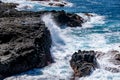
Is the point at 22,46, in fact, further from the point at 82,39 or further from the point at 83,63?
the point at 82,39

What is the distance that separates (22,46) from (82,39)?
51.0 feet

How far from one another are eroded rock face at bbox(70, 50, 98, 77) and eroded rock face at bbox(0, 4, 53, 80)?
3.36m

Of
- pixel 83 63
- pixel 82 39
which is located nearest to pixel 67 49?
pixel 82 39

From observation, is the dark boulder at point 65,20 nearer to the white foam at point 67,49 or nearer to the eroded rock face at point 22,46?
the white foam at point 67,49

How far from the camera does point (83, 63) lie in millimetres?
34469

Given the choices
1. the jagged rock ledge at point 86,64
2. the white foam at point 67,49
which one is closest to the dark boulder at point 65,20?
the white foam at point 67,49

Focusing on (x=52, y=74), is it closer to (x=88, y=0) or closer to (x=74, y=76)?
(x=74, y=76)

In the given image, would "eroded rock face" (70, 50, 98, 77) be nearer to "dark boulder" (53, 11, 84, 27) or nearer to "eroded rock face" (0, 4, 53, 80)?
"eroded rock face" (0, 4, 53, 80)

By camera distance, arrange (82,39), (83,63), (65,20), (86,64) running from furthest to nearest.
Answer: (65,20) → (82,39) → (83,63) → (86,64)

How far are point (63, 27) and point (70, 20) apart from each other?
2.80m

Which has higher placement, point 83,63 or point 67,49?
point 83,63

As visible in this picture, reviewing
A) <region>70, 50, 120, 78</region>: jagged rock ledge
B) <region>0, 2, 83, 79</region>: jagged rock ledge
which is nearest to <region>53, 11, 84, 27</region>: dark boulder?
<region>0, 2, 83, 79</region>: jagged rock ledge

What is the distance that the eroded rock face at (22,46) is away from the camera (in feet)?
109

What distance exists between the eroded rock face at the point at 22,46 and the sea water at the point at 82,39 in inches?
37.1
